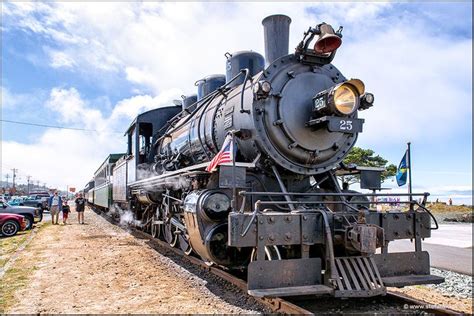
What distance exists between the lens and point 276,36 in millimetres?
6637

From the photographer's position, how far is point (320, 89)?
6.25 metres

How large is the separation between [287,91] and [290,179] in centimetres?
137

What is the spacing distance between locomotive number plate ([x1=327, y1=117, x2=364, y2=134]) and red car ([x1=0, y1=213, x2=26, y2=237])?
1338 cm

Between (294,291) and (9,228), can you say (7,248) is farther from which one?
(294,291)

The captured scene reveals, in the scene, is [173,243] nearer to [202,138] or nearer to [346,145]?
[202,138]

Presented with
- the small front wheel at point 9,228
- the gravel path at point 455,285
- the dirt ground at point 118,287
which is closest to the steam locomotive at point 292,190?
the dirt ground at point 118,287

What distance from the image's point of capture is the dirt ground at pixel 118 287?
5.08 meters

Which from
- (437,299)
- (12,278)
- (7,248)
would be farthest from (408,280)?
(7,248)

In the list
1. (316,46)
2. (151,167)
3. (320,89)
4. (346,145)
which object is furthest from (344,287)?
(151,167)

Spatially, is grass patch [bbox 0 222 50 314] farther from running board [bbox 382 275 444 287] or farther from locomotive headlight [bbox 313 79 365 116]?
locomotive headlight [bbox 313 79 365 116]

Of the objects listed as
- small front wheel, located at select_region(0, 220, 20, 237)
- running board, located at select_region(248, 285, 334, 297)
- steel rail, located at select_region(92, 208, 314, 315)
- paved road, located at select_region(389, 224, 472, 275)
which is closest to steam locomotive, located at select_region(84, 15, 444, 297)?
running board, located at select_region(248, 285, 334, 297)

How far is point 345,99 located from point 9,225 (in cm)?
1370

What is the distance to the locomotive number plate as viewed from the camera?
18.8ft

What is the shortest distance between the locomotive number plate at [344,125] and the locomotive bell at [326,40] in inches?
46.8
